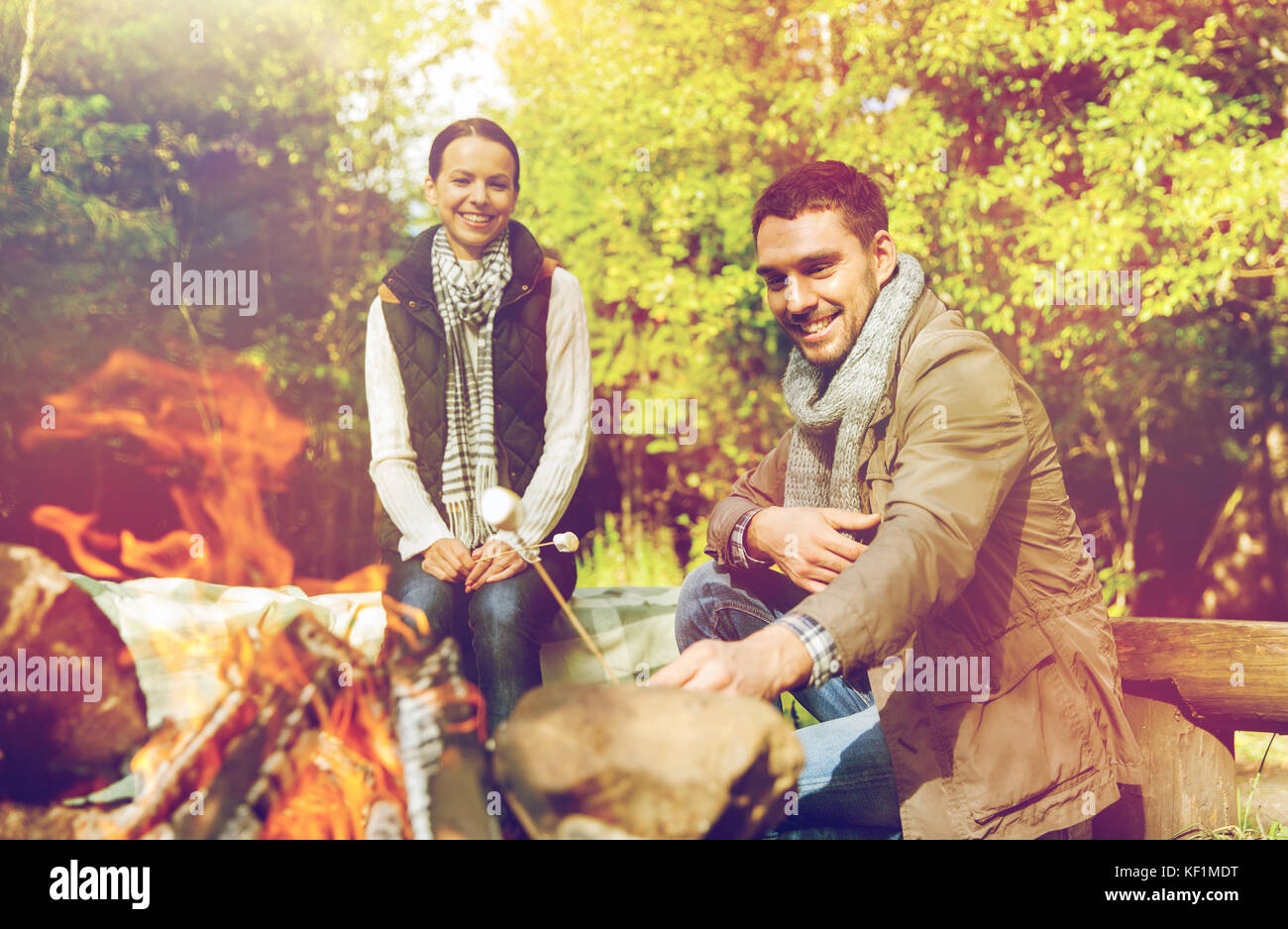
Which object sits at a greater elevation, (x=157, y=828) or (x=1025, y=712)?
(x=1025, y=712)

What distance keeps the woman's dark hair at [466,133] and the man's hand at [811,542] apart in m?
1.33

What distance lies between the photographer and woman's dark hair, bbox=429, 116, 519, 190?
2773 mm

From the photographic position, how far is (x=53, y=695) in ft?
8.52

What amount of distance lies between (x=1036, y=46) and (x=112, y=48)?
3568 millimetres

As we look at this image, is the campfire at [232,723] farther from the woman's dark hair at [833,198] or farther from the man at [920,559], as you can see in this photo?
the woman's dark hair at [833,198]

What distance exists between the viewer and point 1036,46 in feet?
12.5

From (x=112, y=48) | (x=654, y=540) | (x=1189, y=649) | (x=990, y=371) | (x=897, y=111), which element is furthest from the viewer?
(x=654, y=540)

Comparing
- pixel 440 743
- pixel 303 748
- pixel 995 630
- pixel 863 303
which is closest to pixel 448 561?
pixel 440 743

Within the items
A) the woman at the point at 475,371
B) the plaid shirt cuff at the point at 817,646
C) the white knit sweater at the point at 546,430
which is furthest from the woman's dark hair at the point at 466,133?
the plaid shirt cuff at the point at 817,646

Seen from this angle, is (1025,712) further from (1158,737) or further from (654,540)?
(654,540)

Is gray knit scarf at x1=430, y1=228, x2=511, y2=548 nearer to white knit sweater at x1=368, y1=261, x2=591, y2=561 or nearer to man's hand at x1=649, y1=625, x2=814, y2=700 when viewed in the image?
white knit sweater at x1=368, y1=261, x2=591, y2=561

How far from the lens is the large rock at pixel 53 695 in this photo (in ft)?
8.41

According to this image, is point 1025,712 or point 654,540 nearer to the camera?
point 1025,712
